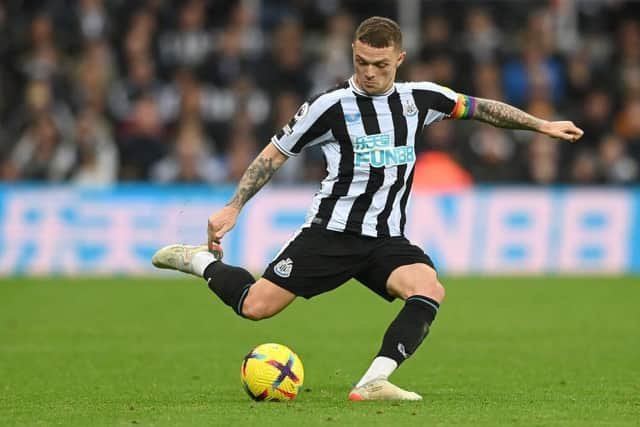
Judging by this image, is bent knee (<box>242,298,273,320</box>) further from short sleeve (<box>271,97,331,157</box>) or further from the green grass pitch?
short sleeve (<box>271,97,331,157</box>)

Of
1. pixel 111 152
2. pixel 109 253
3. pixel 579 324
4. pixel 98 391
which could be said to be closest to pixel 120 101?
pixel 111 152

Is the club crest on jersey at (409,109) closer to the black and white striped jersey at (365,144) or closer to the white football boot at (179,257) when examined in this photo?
the black and white striped jersey at (365,144)

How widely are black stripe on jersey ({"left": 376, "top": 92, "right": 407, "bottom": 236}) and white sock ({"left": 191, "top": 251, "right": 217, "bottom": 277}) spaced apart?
3.61 ft

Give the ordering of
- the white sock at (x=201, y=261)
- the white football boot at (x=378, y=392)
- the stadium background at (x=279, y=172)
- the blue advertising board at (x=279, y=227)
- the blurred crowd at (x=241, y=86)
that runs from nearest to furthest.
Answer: the white football boot at (x=378, y=392)
the white sock at (x=201, y=261)
the stadium background at (x=279, y=172)
the blue advertising board at (x=279, y=227)
the blurred crowd at (x=241, y=86)

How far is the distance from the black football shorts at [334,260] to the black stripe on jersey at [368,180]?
0.08 metres

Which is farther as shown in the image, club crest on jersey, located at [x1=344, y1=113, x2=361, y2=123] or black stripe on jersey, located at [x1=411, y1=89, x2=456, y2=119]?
black stripe on jersey, located at [x1=411, y1=89, x2=456, y2=119]

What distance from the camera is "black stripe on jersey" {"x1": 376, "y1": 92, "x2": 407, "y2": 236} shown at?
7133 millimetres

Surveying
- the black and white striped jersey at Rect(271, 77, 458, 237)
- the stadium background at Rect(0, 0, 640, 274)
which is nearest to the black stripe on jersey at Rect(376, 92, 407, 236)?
the black and white striped jersey at Rect(271, 77, 458, 237)

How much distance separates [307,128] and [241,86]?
410 inches

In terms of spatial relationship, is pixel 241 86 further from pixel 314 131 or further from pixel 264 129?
pixel 314 131

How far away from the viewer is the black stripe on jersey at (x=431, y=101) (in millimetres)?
7227

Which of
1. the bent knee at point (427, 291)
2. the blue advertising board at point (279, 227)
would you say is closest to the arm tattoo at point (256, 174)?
the bent knee at point (427, 291)

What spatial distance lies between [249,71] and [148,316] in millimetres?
6439

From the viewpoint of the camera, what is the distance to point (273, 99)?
703 inches
